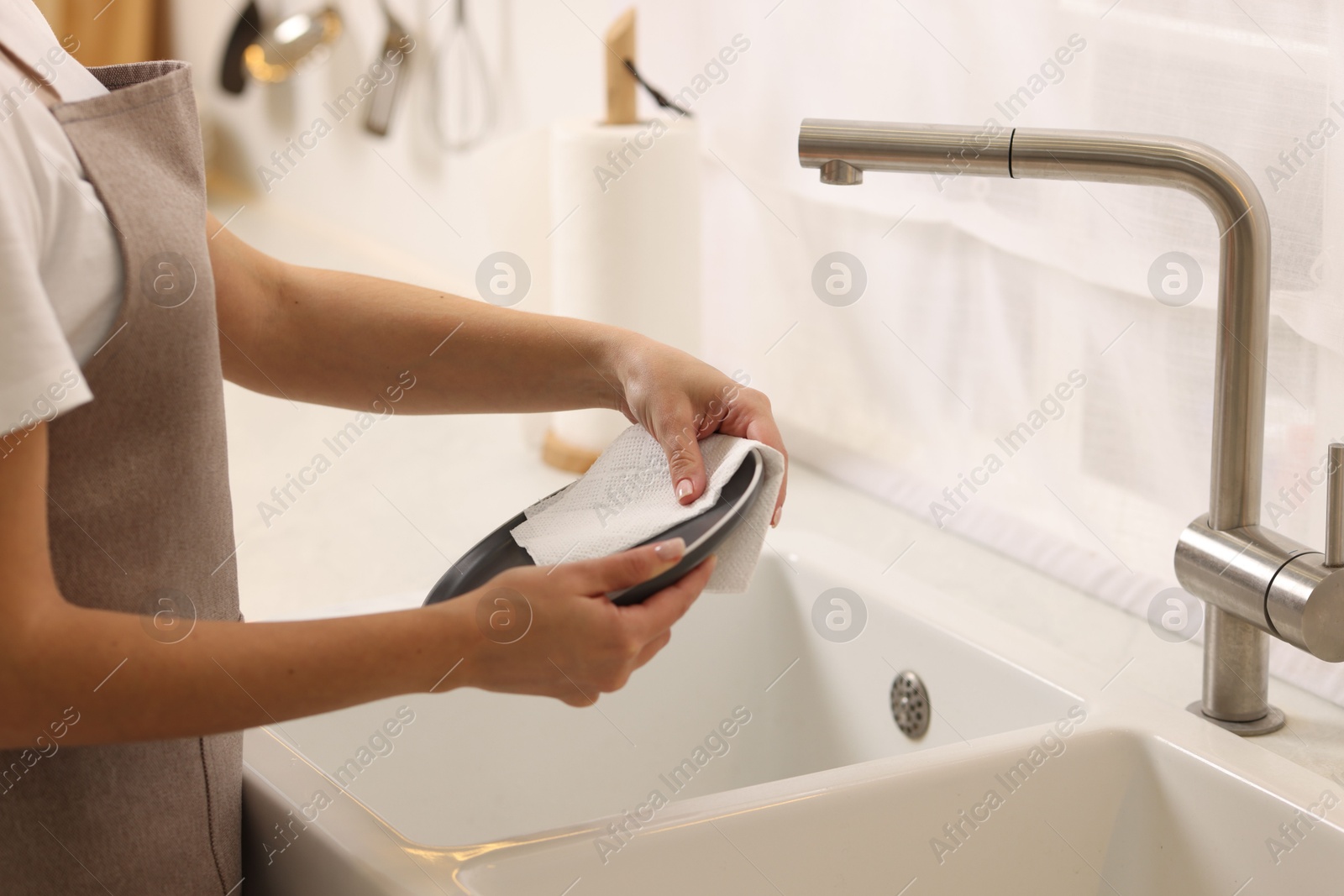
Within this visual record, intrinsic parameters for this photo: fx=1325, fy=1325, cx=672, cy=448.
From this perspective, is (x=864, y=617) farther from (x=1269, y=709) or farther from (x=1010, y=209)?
(x=1010, y=209)

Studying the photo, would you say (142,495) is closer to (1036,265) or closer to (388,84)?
(1036,265)

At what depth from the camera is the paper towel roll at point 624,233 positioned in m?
1.04

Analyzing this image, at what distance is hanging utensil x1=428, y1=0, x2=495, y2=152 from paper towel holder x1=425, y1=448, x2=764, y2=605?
1.15 meters

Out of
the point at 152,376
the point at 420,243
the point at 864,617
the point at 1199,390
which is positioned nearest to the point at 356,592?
the point at 864,617

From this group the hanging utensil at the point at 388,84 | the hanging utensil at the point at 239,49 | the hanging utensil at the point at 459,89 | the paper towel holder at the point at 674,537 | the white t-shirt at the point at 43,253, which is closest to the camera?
the white t-shirt at the point at 43,253

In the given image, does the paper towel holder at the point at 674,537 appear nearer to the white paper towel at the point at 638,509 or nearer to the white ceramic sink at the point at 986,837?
the white paper towel at the point at 638,509

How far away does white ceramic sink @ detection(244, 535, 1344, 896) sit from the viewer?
54 centimetres

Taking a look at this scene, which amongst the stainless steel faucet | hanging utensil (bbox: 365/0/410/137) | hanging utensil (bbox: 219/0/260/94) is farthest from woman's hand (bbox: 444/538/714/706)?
hanging utensil (bbox: 219/0/260/94)

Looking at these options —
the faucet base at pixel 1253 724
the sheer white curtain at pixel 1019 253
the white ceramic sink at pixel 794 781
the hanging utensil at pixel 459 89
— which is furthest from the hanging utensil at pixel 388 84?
the faucet base at pixel 1253 724

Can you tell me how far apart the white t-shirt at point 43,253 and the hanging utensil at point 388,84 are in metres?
1.34

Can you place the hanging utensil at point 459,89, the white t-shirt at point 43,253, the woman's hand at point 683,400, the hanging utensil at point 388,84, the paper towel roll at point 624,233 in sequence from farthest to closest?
1. the hanging utensil at point 388,84
2. the hanging utensil at point 459,89
3. the paper towel roll at point 624,233
4. the woman's hand at point 683,400
5. the white t-shirt at point 43,253

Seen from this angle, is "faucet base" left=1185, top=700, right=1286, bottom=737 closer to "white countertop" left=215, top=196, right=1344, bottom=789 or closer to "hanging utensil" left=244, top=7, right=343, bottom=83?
"white countertop" left=215, top=196, right=1344, bottom=789

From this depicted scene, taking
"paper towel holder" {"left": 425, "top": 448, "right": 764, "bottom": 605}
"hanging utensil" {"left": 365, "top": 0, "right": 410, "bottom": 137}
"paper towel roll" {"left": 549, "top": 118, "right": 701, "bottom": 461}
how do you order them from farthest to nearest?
"hanging utensil" {"left": 365, "top": 0, "right": 410, "bottom": 137}, "paper towel roll" {"left": 549, "top": 118, "right": 701, "bottom": 461}, "paper towel holder" {"left": 425, "top": 448, "right": 764, "bottom": 605}

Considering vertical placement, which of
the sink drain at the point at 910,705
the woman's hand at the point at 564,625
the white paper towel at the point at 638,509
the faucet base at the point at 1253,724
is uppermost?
the woman's hand at the point at 564,625
